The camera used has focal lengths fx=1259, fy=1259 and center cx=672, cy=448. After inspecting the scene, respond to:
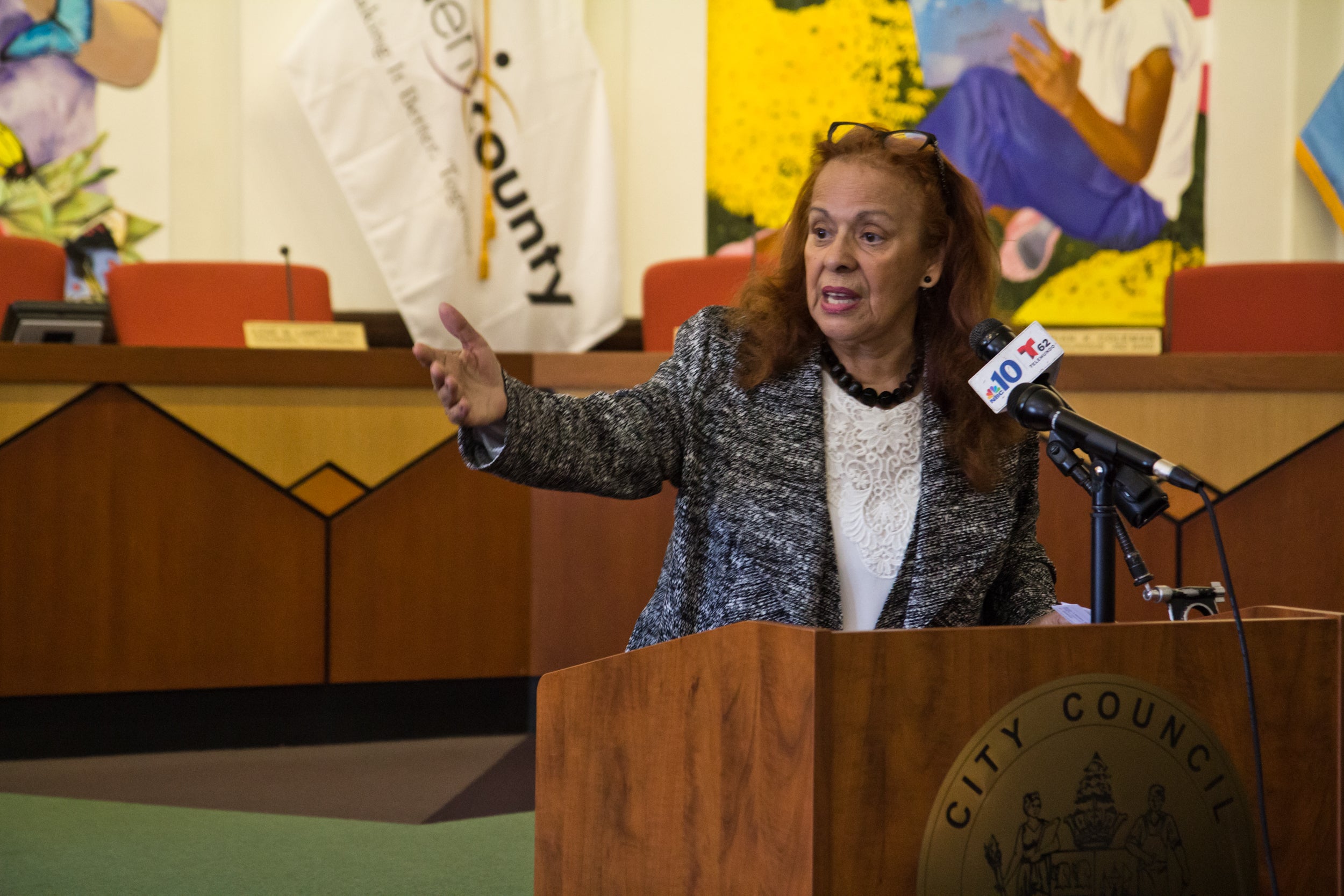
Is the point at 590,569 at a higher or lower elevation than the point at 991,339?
lower

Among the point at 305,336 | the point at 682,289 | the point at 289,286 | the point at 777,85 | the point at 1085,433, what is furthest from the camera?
the point at 777,85

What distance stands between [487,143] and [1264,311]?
9.51ft

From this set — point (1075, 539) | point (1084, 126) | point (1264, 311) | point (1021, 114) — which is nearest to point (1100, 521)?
point (1075, 539)

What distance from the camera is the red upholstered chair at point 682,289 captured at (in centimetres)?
394

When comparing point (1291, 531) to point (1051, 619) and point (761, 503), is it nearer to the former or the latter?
point (1051, 619)

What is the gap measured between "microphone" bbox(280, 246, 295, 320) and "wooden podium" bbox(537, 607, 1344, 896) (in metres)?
2.75

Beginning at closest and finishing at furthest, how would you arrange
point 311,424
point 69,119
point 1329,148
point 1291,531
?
1. point 1291,531
2. point 311,424
3. point 69,119
4. point 1329,148

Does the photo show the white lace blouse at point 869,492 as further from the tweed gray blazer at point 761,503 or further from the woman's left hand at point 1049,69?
the woman's left hand at point 1049,69

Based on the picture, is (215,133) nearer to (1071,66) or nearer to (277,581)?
(277,581)

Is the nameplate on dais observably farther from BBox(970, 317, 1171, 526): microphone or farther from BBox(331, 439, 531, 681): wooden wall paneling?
BBox(970, 317, 1171, 526): microphone

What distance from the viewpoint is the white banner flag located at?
16.0 feet

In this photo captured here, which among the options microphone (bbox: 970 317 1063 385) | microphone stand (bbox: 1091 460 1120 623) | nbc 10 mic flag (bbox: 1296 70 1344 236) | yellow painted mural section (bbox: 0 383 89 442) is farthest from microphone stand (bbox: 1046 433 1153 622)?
nbc 10 mic flag (bbox: 1296 70 1344 236)

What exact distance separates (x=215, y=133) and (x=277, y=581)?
2645 mm

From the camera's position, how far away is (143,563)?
3.00m
